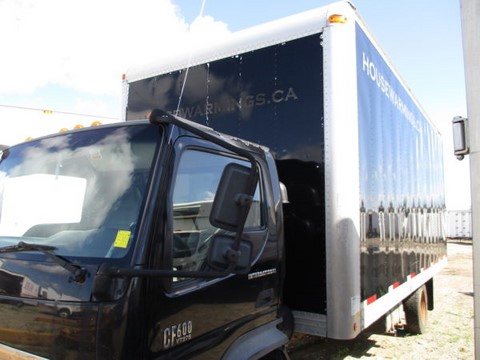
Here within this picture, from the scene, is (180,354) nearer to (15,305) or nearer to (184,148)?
Result: (15,305)

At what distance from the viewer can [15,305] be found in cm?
196

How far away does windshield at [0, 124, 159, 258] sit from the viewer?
2010mm

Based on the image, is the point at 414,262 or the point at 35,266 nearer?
the point at 35,266

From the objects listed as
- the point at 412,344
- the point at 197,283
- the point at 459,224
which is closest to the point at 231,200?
the point at 197,283

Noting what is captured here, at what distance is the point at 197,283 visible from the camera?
2246 mm

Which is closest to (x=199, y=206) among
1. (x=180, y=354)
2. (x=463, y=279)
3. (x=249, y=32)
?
(x=180, y=354)

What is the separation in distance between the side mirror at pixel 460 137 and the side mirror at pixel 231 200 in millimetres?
1406

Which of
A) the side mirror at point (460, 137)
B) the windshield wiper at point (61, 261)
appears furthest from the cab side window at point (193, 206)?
the side mirror at point (460, 137)

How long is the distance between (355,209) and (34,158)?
236 cm

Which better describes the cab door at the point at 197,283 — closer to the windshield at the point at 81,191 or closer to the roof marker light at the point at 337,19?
the windshield at the point at 81,191

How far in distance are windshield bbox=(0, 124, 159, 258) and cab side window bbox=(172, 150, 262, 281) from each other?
23cm

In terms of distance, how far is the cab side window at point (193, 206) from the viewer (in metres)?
2.16

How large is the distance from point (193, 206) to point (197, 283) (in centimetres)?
42

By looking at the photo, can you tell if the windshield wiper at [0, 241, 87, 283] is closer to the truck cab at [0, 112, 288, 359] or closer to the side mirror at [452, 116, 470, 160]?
the truck cab at [0, 112, 288, 359]
